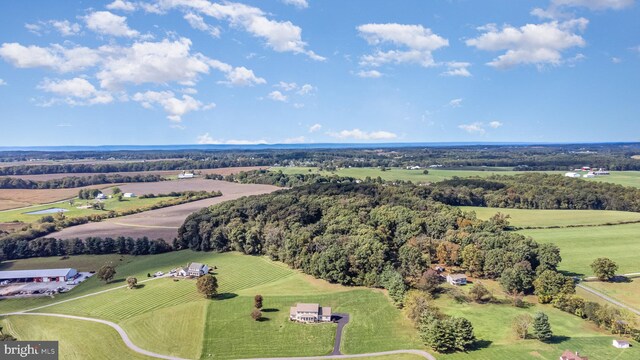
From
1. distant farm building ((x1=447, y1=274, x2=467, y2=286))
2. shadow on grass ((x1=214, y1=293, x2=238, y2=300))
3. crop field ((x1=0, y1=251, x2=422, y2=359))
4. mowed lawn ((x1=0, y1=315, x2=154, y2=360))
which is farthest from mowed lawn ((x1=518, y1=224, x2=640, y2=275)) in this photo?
mowed lawn ((x1=0, y1=315, x2=154, y2=360))

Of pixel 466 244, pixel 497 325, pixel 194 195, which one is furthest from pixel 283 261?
pixel 194 195

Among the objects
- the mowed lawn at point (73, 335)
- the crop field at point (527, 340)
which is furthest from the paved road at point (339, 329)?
the mowed lawn at point (73, 335)

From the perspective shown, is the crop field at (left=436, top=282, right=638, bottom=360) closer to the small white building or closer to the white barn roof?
the small white building

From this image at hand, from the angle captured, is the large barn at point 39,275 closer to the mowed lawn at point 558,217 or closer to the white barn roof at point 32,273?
the white barn roof at point 32,273

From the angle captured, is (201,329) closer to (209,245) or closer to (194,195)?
(209,245)

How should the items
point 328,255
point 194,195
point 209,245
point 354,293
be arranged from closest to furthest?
1. point 354,293
2. point 328,255
3. point 209,245
4. point 194,195
